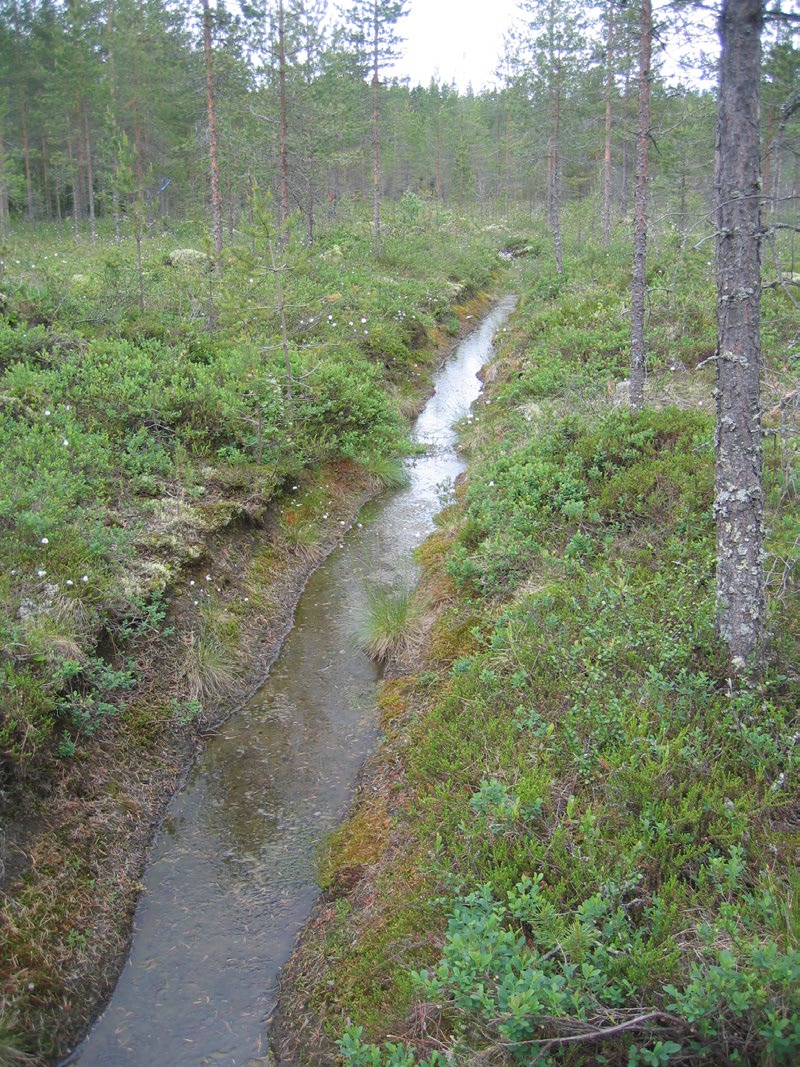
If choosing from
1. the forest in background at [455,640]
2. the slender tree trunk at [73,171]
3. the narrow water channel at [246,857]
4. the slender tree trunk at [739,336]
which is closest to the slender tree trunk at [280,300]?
the forest in background at [455,640]

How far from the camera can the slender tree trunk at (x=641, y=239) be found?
11727 mm

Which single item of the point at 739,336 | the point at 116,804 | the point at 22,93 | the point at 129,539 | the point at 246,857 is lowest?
the point at 246,857

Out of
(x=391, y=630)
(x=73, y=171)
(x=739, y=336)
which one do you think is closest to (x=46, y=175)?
(x=73, y=171)

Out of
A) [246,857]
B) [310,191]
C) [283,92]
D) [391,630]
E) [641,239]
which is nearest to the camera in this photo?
[246,857]

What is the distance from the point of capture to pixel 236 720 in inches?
326

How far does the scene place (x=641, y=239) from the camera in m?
12.2

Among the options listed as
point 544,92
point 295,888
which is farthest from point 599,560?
point 544,92

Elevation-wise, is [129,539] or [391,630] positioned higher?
[129,539]

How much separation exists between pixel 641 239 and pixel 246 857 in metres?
11.5

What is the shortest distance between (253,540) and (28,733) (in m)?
5.62

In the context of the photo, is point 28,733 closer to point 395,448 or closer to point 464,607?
point 464,607

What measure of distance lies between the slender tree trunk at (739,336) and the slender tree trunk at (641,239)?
608cm

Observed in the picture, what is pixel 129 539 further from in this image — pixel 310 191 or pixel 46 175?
pixel 46 175

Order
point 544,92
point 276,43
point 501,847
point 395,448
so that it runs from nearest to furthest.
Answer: point 501,847 → point 395,448 → point 276,43 → point 544,92
